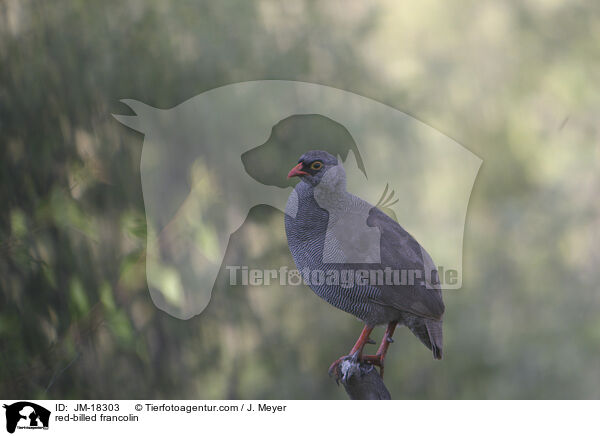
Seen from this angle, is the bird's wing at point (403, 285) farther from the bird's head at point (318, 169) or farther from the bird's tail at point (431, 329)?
the bird's head at point (318, 169)

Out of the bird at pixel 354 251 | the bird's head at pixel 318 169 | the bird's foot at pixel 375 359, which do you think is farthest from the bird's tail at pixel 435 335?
the bird's head at pixel 318 169

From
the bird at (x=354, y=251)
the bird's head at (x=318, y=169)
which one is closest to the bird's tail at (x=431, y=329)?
the bird at (x=354, y=251)

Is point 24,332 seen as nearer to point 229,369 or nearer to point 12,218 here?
point 12,218

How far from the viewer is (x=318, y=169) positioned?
3.60ft

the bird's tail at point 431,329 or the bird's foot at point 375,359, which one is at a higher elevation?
the bird's tail at point 431,329

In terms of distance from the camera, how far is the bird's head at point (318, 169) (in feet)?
3.57

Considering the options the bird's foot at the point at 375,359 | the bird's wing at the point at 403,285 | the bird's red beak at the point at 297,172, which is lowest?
the bird's foot at the point at 375,359

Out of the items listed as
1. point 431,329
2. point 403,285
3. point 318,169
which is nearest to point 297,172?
point 318,169

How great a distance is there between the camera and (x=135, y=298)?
1789 millimetres

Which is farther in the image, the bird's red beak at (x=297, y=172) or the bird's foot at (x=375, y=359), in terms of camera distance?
the bird's foot at (x=375, y=359)

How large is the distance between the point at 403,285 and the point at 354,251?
0.12 metres

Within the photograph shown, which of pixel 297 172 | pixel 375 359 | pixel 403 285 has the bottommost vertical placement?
pixel 375 359

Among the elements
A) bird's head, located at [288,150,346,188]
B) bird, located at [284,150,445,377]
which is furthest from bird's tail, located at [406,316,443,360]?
bird's head, located at [288,150,346,188]

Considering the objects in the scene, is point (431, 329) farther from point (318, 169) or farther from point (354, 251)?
point (318, 169)
